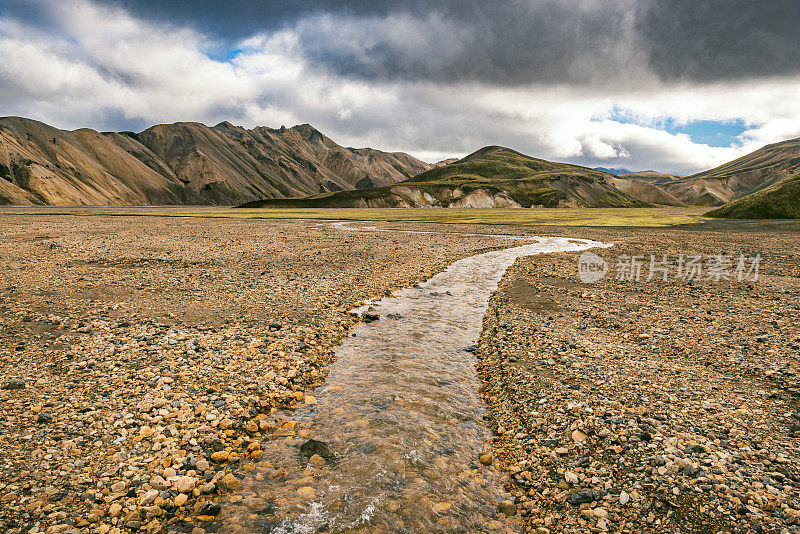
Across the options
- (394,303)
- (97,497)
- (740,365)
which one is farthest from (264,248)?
(740,365)

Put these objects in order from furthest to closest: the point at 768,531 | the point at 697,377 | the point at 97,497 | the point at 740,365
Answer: the point at 740,365 → the point at 697,377 → the point at 97,497 → the point at 768,531

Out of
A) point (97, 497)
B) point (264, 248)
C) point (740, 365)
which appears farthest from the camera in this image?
point (264, 248)

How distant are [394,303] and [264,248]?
884 inches

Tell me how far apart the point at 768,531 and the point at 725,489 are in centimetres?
91

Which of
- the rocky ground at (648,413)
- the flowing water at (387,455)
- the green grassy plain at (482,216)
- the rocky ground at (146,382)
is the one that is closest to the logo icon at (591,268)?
the rocky ground at (648,413)

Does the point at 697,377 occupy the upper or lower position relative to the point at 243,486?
upper

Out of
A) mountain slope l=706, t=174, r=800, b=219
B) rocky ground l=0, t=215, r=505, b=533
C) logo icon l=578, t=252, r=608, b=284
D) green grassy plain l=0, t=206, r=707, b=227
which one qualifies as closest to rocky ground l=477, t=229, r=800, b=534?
rocky ground l=0, t=215, r=505, b=533

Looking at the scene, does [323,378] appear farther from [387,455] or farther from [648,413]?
[648,413]

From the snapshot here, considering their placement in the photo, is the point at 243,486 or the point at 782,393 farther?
the point at 782,393

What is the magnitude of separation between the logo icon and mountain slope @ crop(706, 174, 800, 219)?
104m

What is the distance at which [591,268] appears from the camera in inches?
1251

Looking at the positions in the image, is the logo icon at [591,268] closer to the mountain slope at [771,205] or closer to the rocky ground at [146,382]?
the rocky ground at [146,382]

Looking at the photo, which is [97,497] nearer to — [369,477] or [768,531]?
[369,477]

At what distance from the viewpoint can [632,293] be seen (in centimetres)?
2297
